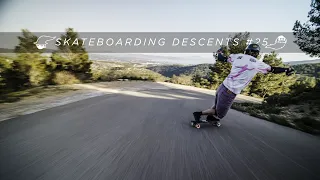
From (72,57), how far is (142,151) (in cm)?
2130

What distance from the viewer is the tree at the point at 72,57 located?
59.9 ft

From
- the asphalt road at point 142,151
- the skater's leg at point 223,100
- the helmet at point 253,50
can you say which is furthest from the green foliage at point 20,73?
the helmet at point 253,50

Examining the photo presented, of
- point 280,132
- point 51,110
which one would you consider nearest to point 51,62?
point 51,110

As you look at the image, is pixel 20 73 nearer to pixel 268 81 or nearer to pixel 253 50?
pixel 253 50

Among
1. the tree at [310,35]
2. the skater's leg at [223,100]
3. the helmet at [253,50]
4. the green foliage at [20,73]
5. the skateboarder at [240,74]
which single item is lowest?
the green foliage at [20,73]

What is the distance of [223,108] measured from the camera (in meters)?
3.92

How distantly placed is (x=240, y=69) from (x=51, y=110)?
5041 mm

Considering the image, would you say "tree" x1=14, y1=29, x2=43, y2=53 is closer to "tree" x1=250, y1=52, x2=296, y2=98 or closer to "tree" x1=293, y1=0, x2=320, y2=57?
"tree" x1=293, y1=0, x2=320, y2=57

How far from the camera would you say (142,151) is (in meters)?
2.53

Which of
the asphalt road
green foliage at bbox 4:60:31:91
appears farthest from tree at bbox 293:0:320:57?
green foliage at bbox 4:60:31:91

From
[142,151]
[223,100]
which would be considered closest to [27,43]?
[142,151]

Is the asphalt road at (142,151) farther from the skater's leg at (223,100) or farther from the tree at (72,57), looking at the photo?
the tree at (72,57)

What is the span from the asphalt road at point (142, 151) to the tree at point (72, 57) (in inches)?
663

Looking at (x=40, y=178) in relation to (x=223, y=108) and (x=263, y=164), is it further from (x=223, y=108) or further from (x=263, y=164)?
(x=223, y=108)
